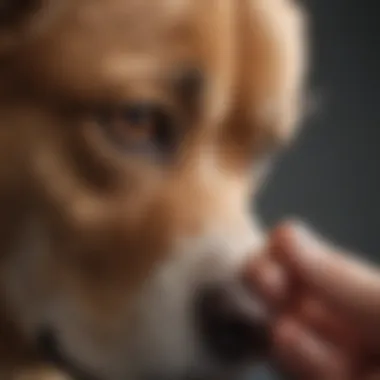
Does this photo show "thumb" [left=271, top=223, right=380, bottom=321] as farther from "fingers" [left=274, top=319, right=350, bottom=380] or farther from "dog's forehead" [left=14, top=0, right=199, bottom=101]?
"dog's forehead" [left=14, top=0, right=199, bottom=101]

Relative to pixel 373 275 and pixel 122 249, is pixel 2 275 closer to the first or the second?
pixel 122 249

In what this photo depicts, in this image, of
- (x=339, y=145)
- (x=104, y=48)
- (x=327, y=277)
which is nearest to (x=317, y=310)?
(x=327, y=277)

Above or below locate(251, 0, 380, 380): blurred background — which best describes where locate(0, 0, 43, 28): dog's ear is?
below

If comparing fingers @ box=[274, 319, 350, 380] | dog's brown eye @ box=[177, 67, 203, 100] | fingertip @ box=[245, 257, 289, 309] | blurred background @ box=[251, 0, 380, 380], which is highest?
blurred background @ box=[251, 0, 380, 380]

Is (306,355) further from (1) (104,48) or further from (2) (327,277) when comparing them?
(1) (104,48)

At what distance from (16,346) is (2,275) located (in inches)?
2.4

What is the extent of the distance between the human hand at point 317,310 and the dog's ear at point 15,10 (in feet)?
0.93

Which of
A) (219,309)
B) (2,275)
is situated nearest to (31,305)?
(2,275)

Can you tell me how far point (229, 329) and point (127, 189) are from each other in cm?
Answer: 15

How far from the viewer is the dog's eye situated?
0.81 meters

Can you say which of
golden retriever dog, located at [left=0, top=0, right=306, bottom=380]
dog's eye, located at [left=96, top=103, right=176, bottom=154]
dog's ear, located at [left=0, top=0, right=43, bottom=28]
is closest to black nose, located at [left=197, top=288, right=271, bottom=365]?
golden retriever dog, located at [left=0, top=0, right=306, bottom=380]

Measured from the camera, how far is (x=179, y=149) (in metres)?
0.82

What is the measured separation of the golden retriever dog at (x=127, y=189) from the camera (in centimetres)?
79

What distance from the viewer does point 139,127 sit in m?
0.82
